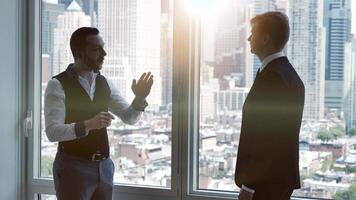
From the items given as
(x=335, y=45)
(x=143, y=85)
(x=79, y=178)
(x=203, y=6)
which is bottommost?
(x=79, y=178)

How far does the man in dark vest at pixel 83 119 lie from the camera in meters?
2.32

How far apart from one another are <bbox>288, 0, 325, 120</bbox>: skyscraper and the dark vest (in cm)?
101

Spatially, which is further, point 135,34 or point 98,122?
point 135,34

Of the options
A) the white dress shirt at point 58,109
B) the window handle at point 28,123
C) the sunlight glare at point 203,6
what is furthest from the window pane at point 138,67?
the window handle at point 28,123

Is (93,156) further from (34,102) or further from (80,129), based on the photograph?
(34,102)

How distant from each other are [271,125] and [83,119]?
0.96m

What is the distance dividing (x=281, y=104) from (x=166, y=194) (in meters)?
1.12

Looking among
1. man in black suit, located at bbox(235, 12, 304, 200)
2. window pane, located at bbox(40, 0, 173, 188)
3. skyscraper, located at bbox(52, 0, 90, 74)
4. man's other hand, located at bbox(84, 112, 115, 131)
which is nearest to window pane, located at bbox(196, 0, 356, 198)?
window pane, located at bbox(40, 0, 173, 188)

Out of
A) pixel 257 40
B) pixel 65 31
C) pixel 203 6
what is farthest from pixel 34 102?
pixel 257 40

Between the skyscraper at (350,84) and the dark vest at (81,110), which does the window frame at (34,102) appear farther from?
the skyscraper at (350,84)

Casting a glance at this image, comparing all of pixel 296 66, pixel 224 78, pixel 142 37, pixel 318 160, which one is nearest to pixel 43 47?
pixel 142 37

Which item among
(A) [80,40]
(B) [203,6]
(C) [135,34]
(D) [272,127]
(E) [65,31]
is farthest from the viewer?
(E) [65,31]

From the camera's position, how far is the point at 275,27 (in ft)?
6.55

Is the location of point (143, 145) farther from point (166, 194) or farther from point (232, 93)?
point (232, 93)
